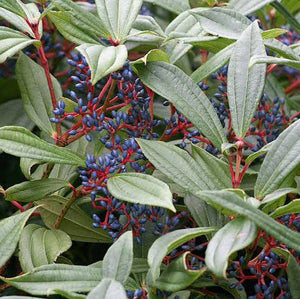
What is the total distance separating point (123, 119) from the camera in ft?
3.24

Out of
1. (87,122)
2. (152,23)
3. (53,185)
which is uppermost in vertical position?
(152,23)

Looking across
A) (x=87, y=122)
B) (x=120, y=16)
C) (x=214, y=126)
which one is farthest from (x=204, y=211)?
(x=120, y=16)

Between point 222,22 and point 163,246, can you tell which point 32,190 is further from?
point 222,22

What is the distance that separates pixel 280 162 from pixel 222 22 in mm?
296

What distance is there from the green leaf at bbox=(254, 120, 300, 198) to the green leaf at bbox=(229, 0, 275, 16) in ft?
1.17

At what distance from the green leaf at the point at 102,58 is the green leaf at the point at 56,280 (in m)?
0.26

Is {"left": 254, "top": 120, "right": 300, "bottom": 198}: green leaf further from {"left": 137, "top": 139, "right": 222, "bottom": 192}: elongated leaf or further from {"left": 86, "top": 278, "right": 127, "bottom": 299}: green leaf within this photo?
{"left": 86, "top": 278, "right": 127, "bottom": 299}: green leaf

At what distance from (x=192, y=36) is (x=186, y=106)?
5.7 inches

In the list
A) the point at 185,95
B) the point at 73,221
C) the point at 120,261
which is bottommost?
the point at 73,221

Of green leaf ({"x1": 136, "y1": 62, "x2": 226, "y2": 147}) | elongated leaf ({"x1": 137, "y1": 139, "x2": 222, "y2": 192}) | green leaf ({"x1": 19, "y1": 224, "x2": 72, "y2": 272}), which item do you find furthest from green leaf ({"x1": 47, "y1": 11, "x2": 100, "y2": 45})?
green leaf ({"x1": 19, "y1": 224, "x2": 72, "y2": 272})

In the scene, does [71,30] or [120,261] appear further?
[71,30]

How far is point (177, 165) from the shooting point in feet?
2.97

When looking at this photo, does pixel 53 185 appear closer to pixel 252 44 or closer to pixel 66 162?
pixel 66 162

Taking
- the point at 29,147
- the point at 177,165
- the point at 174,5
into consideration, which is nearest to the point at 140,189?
the point at 177,165
